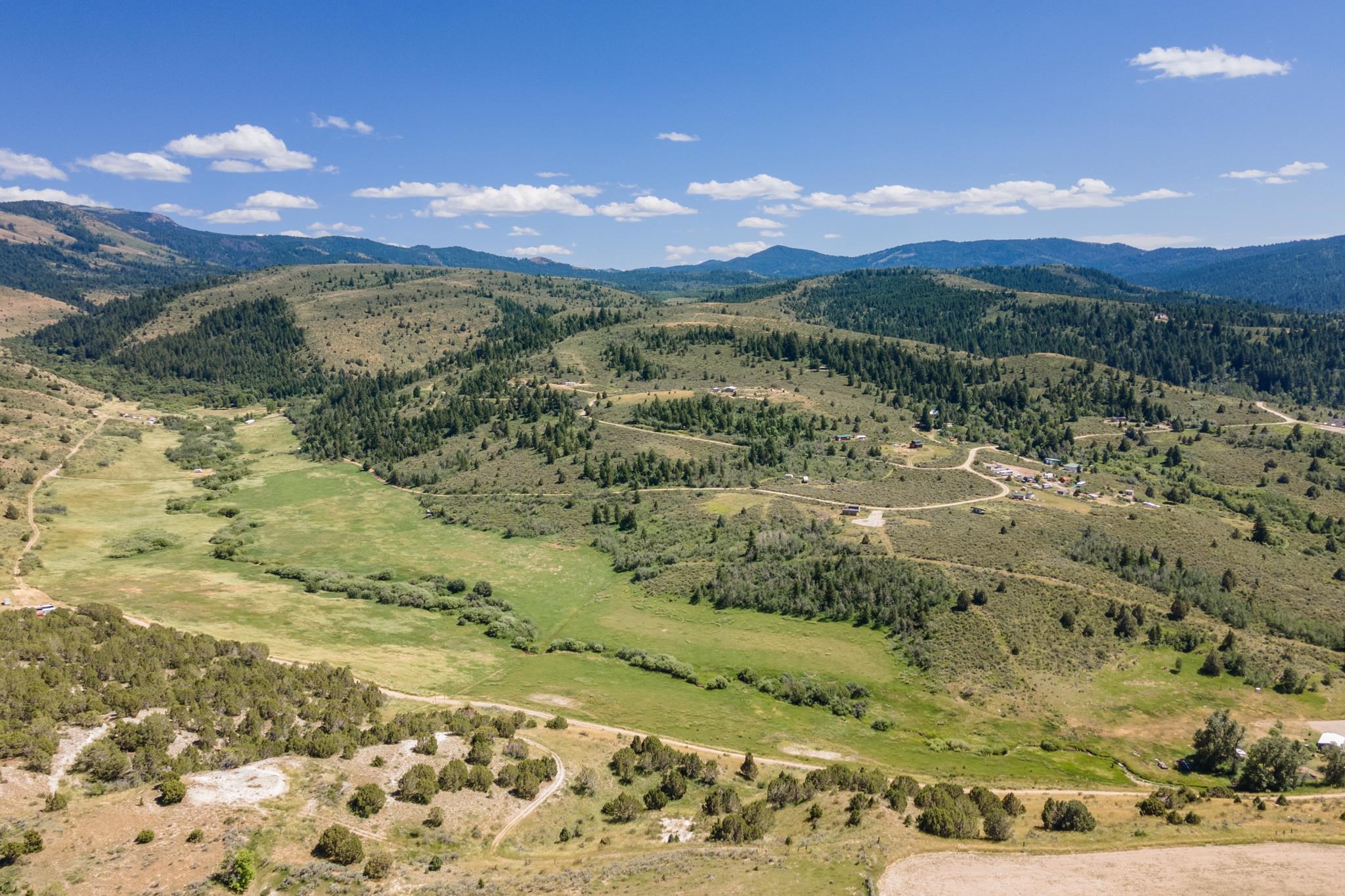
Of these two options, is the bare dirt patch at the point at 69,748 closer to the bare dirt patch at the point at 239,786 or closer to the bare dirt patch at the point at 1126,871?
the bare dirt patch at the point at 239,786

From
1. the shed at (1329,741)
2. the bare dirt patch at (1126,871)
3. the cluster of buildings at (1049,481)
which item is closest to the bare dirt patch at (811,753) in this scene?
the bare dirt patch at (1126,871)

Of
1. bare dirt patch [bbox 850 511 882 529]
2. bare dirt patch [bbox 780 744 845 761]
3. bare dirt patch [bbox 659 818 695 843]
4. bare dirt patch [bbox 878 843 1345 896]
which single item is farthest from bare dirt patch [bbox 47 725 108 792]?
bare dirt patch [bbox 850 511 882 529]

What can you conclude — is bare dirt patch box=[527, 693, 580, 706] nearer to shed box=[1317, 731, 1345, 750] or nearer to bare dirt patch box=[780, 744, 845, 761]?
bare dirt patch box=[780, 744, 845, 761]

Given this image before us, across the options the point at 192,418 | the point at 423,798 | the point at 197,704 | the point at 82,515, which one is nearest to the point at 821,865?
the point at 423,798

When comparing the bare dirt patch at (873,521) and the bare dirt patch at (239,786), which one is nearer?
the bare dirt patch at (239,786)

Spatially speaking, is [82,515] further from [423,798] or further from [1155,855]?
[1155,855]

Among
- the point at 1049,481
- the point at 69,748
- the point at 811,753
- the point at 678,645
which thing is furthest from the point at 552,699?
the point at 1049,481

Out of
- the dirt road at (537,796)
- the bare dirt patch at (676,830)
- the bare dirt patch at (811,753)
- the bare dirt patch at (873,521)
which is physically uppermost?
the bare dirt patch at (873,521)

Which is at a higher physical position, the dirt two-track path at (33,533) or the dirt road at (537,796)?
the dirt two-track path at (33,533)
